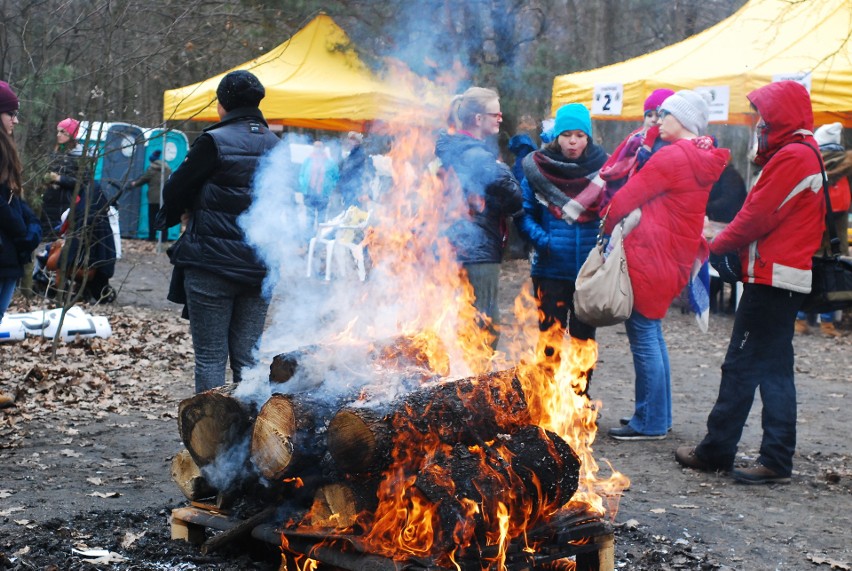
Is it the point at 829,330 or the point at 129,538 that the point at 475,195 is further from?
the point at 829,330

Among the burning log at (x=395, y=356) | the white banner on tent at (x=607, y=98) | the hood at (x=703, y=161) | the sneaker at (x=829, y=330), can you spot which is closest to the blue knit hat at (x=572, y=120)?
the hood at (x=703, y=161)

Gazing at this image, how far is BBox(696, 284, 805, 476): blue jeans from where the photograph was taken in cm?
588

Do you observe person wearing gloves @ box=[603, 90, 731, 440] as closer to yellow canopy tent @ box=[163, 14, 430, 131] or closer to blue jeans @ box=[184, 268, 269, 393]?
blue jeans @ box=[184, 268, 269, 393]

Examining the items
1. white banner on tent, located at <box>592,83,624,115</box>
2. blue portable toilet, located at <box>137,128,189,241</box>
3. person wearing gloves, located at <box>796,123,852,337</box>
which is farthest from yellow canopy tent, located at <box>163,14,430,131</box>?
person wearing gloves, located at <box>796,123,852,337</box>

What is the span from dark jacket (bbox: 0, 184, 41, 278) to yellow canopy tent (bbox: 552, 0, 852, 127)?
7902mm

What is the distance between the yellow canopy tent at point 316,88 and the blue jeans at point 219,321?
9.49 meters

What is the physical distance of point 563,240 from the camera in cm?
700

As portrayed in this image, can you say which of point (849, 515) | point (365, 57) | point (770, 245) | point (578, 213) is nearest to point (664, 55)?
point (365, 57)

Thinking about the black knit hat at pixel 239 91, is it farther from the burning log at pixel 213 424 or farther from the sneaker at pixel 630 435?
the sneaker at pixel 630 435

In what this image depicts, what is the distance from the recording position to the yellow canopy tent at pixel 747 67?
443 inches

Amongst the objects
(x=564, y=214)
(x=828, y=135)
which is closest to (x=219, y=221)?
(x=564, y=214)

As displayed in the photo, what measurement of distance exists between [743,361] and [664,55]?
8254 millimetres

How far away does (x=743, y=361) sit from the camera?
5961mm

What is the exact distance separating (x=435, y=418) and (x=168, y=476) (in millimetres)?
2517
